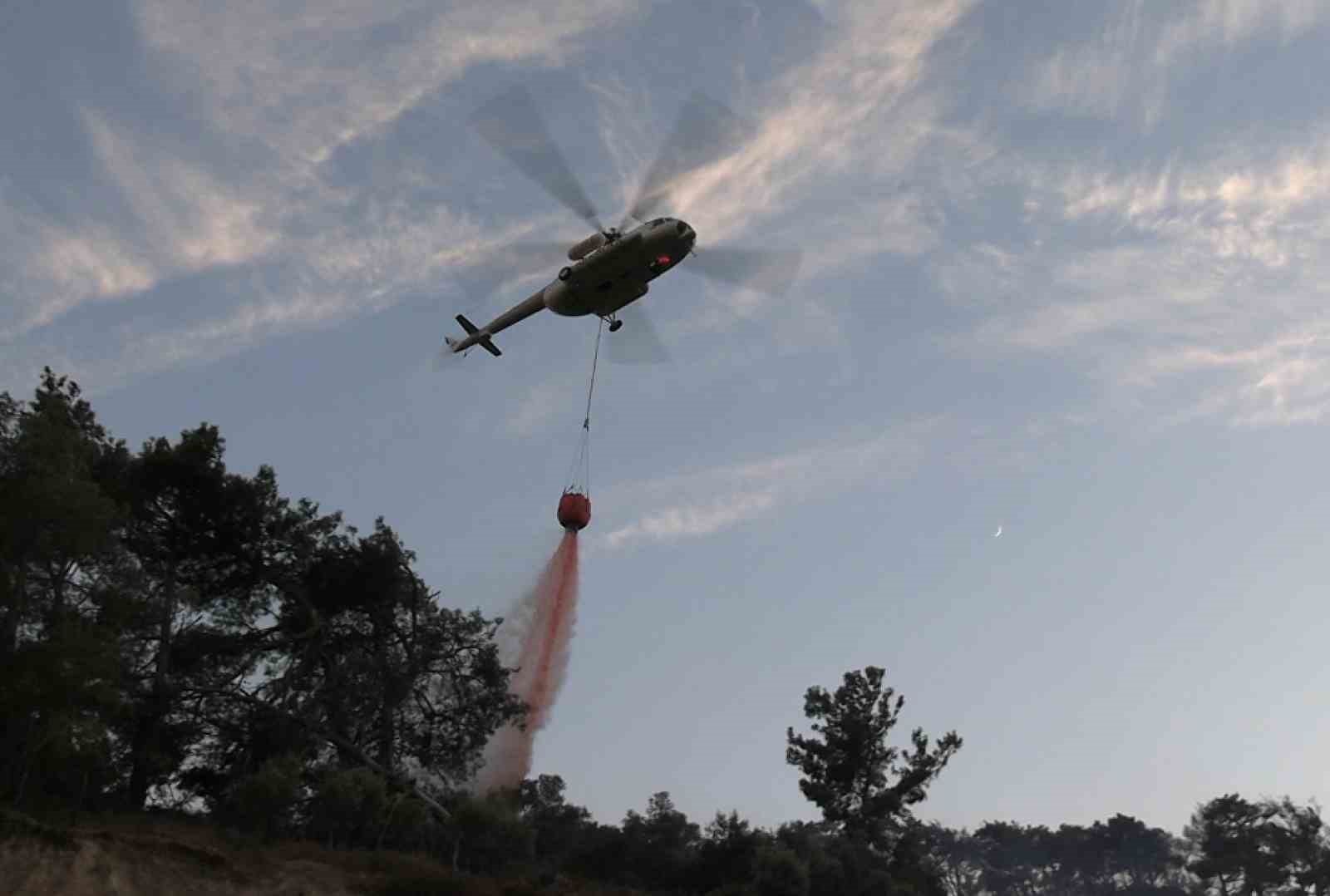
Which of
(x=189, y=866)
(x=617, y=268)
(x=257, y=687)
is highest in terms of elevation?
(x=617, y=268)

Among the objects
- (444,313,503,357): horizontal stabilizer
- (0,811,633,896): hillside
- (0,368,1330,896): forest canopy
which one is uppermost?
(444,313,503,357): horizontal stabilizer

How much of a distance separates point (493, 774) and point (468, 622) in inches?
277

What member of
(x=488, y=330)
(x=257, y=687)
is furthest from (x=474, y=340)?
(x=257, y=687)

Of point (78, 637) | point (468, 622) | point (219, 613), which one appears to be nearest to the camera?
point (78, 637)

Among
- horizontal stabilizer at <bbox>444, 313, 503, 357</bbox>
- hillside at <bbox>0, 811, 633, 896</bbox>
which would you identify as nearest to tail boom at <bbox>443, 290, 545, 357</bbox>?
horizontal stabilizer at <bbox>444, 313, 503, 357</bbox>

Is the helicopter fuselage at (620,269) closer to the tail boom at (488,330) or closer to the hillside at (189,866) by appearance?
the tail boom at (488,330)

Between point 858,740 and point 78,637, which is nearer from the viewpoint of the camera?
point 78,637

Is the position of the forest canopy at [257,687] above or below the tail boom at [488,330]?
below

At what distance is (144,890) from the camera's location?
3102 cm

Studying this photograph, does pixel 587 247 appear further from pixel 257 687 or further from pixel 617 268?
pixel 257 687

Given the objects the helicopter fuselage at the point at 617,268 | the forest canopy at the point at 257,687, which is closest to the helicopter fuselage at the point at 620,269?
the helicopter fuselage at the point at 617,268

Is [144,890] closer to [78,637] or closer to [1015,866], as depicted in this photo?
[78,637]

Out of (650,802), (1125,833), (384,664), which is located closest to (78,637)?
(384,664)

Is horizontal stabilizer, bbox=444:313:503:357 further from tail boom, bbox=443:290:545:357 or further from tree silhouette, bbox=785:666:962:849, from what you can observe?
tree silhouette, bbox=785:666:962:849
